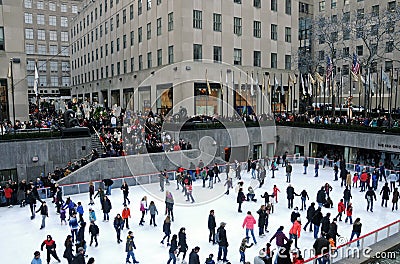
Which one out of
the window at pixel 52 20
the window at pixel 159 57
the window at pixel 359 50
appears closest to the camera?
the window at pixel 159 57

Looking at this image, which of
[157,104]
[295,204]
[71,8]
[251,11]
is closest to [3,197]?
[295,204]

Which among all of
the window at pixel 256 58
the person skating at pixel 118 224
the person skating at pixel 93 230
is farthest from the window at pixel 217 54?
the person skating at pixel 93 230

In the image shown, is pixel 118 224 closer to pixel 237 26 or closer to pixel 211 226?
pixel 211 226

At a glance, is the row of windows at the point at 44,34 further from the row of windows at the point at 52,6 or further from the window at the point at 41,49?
the row of windows at the point at 52,6

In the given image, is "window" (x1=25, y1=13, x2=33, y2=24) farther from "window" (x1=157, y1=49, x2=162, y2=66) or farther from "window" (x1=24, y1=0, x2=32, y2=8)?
"window" (x1=157, y1=49, x2=162, y2=66)

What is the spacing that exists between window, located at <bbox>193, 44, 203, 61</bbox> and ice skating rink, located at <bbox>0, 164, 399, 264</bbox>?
16537 millimetres

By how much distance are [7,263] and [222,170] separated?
52.8 feet

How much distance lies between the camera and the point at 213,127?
30.2m

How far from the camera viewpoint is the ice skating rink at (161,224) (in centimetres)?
1287

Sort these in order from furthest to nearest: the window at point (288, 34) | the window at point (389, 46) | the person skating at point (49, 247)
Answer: the window at point (288, 34) < the window at point (389, 46) < the person skating at point (49, 247)

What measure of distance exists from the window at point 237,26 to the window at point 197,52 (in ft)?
16.1

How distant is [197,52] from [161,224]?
23122 mm

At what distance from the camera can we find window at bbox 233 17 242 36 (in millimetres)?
37938

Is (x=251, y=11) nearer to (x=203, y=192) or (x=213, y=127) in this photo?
(x=213, y=127)
